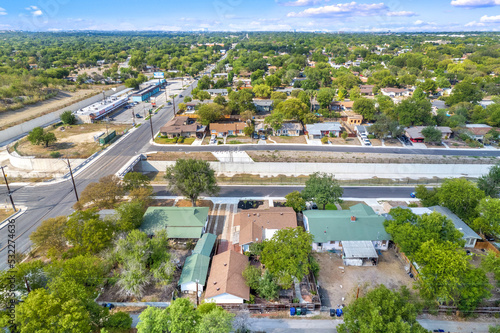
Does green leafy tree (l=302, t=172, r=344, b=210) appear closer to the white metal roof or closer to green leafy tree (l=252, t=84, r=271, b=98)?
the white metal roof

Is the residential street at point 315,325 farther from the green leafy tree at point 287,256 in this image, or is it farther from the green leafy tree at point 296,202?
the green leafy tree at point 296,202

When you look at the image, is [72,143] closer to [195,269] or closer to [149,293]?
[149,293]

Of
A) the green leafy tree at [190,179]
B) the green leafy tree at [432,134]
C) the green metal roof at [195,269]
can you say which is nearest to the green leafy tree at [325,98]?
the green leafy tree at [432,134]

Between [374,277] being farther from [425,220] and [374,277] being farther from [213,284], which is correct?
[213,284]

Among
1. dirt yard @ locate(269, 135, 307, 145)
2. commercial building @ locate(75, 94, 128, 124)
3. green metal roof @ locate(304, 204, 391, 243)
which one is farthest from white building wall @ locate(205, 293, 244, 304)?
commercial building @ locate(75, 94, 128, 124)

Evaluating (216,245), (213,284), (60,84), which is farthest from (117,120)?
(213,284)

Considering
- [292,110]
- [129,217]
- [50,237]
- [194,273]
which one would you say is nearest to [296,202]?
[194,273]

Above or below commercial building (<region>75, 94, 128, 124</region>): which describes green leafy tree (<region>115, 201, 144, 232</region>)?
below
